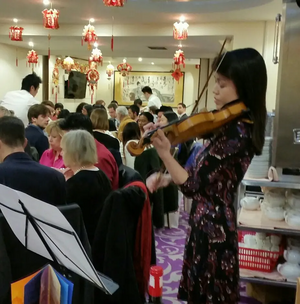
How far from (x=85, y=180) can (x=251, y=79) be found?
1.19 m

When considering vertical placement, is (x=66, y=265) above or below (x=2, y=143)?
below

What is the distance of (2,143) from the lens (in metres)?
2.15

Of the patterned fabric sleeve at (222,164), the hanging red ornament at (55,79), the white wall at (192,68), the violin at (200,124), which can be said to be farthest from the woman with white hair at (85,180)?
the hanging red ornament at (55,79)

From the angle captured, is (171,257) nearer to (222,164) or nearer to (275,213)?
(275,213)

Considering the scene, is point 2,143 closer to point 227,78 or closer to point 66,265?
point 66,265

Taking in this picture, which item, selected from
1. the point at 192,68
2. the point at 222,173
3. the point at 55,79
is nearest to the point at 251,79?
the point at 222,173

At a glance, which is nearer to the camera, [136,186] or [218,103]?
[218,103]

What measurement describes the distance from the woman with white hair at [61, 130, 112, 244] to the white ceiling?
3.28m

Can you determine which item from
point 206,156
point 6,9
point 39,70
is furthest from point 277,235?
point 39,70

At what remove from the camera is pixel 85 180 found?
2234mm

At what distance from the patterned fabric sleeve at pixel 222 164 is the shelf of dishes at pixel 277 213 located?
1.00 m

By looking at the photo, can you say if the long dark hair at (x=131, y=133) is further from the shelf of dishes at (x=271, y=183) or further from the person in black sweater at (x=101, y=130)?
the shelf of dishes at (x=271, y=183)

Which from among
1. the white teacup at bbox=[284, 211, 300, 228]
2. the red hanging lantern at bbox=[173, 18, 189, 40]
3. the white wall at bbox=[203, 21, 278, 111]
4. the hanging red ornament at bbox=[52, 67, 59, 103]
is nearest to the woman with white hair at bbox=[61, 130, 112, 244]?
the white teacup at bbox=[284, 211, 300, 228]

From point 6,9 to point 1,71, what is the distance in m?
3.51
